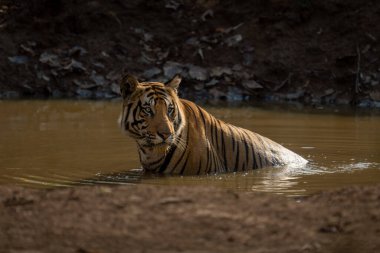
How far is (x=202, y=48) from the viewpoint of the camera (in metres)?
16.1

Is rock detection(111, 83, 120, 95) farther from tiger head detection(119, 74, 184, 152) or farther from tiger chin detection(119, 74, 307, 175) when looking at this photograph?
tiger head detection(119, 74, 184, 152)

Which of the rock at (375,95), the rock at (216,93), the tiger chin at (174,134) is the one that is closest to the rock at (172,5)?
the rock at (216,93)

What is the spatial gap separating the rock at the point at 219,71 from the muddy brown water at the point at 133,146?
5.48 feet

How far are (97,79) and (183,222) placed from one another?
37.2 ft

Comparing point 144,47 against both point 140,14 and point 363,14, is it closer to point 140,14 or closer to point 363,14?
point 140,14

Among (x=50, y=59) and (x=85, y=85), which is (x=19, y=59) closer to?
(x=50, y=59)

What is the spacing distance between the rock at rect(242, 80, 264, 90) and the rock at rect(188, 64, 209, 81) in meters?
0.75

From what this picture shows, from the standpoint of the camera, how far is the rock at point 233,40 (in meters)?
16.1

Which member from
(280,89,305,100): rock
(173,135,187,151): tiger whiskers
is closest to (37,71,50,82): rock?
(280,89,305,100): rock

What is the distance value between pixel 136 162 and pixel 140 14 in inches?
341

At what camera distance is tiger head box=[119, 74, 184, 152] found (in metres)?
7.64

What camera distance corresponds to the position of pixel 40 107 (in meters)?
13.5

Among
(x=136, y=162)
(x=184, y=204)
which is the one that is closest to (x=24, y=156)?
(x=136, y=162)

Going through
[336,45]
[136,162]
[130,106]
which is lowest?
[136,162]
